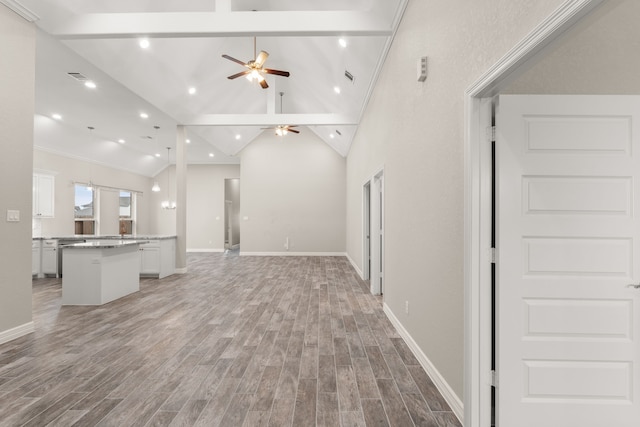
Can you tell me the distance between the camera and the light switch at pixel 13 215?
300 centimetres

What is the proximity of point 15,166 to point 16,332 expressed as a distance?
5.73ft

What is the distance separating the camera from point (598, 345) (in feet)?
5.17

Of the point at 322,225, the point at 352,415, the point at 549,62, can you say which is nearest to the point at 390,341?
the point at 352,415

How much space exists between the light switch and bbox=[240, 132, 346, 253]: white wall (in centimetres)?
690

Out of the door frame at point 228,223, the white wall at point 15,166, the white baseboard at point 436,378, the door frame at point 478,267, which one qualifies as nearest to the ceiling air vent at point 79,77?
the white wall at point 15,166

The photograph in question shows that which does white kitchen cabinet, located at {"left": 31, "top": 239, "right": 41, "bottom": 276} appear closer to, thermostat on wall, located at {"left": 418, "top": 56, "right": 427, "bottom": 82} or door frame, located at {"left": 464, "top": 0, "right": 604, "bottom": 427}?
thermostat on wall, located at {"left": 418, "top": 56, "right": 427, "bottom": 82}

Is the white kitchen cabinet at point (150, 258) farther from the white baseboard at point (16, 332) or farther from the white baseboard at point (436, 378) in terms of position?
the white baseboard at point (436, 378)

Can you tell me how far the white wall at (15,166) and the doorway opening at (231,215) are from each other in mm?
8269

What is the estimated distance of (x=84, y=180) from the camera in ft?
→ 28.2

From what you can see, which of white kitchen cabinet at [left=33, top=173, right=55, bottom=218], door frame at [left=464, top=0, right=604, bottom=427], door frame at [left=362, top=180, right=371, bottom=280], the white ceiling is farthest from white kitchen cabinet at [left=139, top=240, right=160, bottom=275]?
door frame at [left=464, top=0, right=604, bottom=427]

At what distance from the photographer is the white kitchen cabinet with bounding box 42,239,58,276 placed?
623 cm

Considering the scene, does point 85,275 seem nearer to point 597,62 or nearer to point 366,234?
point 366,234

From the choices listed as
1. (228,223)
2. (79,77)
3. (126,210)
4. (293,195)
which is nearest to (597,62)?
(79,77)

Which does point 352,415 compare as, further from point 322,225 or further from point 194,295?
point 322,225
